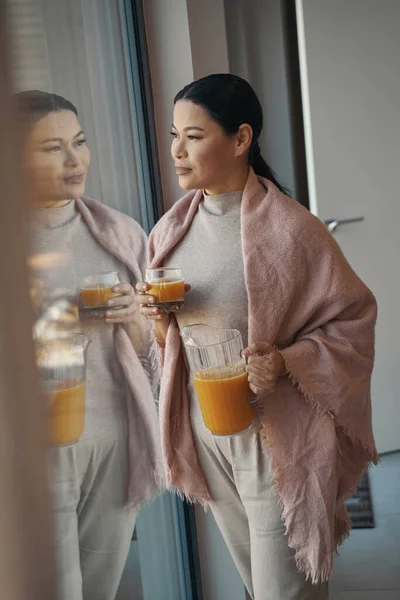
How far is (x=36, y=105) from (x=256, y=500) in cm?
91

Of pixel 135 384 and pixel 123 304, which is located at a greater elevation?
pixel 123 304

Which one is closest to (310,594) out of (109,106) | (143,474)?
(143,474)

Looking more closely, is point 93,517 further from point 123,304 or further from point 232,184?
point 232,184

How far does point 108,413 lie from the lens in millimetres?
1099

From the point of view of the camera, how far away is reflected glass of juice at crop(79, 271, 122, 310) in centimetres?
94

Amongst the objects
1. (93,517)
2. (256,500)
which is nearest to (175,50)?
(256,500)

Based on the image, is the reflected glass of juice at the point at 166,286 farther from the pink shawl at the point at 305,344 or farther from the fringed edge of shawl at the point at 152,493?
the fringed edge of shawl at the point at 152,493

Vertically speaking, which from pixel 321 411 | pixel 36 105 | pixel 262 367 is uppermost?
pixel 36 105

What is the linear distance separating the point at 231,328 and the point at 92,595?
50cm

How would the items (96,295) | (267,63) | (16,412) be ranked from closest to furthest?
1. (16,412)
2. (96,295)
3. (267,63)

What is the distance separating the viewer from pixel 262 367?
3.92 feet

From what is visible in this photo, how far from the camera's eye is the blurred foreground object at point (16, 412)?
294 mm

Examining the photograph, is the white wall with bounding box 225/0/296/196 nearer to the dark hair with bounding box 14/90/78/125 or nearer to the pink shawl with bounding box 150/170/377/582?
the pink shawl with bounding box 150/170/377/582

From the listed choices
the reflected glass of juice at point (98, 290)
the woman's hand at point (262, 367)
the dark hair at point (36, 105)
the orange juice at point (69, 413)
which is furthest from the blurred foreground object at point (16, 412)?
the woman's hand at point (262, 367)
